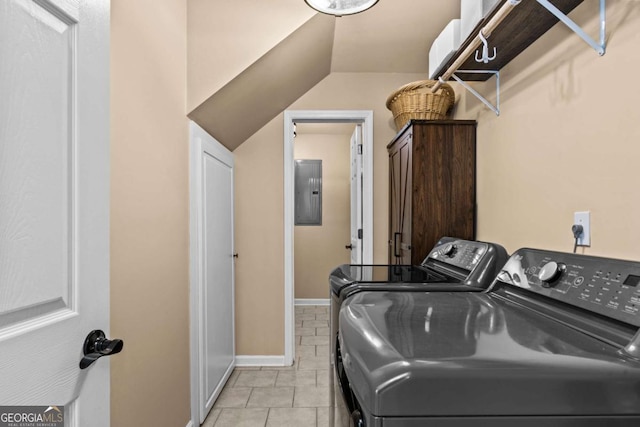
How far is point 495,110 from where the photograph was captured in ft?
5.57

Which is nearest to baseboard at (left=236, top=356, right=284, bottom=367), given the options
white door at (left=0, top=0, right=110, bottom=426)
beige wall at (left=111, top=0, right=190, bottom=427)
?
beige wall at (left=111, top=0, right=190, bottom=427)

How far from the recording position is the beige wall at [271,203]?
296cm

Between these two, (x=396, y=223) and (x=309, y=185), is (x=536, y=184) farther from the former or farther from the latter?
(x=309, y=185)

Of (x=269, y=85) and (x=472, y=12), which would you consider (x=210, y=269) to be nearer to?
(x=269, y=85)

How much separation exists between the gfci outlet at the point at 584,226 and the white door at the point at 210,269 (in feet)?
5.86

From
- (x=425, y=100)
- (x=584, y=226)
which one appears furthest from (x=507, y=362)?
(x=425, y=100)

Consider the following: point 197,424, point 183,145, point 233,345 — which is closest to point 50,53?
point 183,145

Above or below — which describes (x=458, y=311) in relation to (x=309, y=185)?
below

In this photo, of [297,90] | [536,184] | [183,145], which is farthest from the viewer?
[297,90]

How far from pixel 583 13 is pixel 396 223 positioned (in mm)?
1527

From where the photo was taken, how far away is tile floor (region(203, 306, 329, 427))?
7.18 ft

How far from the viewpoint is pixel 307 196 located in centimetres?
499

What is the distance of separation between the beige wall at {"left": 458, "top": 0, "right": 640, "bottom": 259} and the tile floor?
1573mm

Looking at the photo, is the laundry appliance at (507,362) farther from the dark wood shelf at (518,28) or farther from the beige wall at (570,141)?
the dark wood shelf at (518,28)
